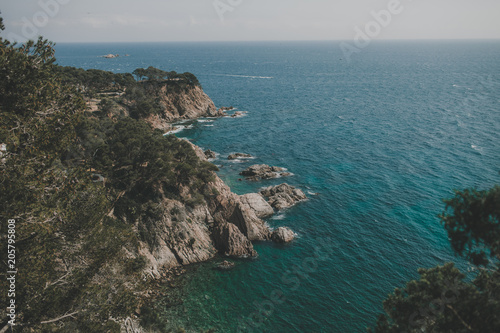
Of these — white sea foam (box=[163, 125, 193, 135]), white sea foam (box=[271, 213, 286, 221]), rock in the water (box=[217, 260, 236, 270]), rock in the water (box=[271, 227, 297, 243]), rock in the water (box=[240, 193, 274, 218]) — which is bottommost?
rock in the water (box=[217, 260, 236, 270])

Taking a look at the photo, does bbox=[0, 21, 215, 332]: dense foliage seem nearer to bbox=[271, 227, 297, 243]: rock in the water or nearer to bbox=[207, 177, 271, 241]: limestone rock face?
bbox=[207, 177, 271, 241]: limestone rock face

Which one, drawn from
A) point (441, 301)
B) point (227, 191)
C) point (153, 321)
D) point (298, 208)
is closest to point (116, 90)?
point (227, 191)

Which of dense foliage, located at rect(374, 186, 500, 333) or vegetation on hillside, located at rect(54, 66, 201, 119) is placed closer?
dense foliage, located at rect(374, 186, 500, 333)

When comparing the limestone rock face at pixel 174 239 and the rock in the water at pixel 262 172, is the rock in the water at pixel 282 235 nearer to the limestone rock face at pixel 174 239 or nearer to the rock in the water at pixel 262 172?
the limestone rock face at pixel 174 239

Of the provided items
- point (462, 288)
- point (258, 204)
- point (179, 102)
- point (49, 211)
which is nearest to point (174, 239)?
point (258, 204)

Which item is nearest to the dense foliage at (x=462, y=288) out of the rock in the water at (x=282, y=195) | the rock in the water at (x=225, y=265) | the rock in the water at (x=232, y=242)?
the rock in the water at (x=225, y=265)

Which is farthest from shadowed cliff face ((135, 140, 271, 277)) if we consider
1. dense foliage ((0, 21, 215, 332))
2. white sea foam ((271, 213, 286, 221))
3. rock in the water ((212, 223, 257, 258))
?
dense foliage ((0, 21, 215, 332))
